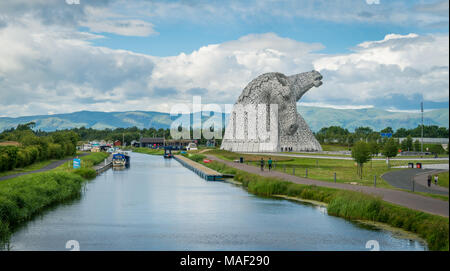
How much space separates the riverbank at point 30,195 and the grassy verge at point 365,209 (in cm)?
1373

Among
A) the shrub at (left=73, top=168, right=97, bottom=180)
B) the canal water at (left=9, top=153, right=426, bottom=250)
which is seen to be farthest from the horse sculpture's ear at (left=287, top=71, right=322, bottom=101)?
the canal water at (left=9, top=153, right=426, bottom=250)

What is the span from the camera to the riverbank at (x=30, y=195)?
22.6 metres

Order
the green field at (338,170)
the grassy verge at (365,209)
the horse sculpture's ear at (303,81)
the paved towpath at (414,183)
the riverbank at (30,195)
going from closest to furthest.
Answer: the grassy verge at (365,209), the riverbank at (30,195), the paved towpath at (414,183), the green field at (338,170), the horse sculpture's ear at (303,81)

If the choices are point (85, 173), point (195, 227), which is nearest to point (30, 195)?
point (195, 227)

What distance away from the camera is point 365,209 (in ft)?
79.0

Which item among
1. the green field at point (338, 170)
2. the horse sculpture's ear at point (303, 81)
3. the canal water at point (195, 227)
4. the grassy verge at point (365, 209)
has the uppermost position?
the horse sculpture's ear at point (303, 81)

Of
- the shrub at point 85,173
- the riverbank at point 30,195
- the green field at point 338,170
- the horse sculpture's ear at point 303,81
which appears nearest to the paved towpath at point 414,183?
the green field at point 338,170

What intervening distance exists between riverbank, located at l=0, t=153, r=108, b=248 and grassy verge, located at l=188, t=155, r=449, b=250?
45.0ft

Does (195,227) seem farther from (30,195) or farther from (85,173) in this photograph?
(85,173)

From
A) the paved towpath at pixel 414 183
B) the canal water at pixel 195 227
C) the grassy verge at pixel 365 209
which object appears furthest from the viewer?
the paved towpath at pixel 414 183

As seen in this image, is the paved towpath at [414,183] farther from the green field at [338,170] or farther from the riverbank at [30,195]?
the riverbank at [30,195]

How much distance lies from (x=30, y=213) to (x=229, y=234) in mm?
11090

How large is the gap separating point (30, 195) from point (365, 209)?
18.1 m

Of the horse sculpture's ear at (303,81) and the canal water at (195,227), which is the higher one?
the horse sculpture's ear at (303,81)
